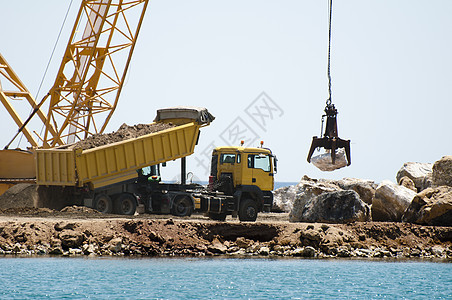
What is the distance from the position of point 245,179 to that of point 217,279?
349 inches

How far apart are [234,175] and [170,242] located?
574 cm

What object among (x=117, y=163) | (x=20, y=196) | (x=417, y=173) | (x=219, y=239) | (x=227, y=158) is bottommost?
(x=219, y=239)

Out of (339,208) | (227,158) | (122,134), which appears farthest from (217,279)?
(122,134)

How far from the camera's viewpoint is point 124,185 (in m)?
24.4

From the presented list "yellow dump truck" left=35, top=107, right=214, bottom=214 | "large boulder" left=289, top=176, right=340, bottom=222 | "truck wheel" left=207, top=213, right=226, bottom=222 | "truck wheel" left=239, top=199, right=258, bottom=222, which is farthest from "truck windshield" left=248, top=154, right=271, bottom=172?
"yellow dump truck" left=35, top=107, right=214, bottom=214

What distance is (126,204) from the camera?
80.3 ft

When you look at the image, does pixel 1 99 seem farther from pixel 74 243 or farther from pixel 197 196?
pixel 74 243

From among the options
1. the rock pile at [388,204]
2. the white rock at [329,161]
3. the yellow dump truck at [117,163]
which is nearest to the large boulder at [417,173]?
the rock pile at [388,204]

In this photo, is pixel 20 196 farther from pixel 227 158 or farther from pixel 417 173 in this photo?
pixel 417 173

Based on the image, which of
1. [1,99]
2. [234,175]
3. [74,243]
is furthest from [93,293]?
[1,99]

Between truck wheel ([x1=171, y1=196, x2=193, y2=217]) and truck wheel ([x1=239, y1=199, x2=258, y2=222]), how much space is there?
1.87 meters

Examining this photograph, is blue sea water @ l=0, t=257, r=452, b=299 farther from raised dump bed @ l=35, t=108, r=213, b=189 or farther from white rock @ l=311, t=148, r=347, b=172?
raised dump bed @ l=35, t=108, r=213, b=189

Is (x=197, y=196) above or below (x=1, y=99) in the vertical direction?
below

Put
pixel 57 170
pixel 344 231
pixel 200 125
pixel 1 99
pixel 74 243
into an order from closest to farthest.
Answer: pixel 74 243
pixel 344 231
pixel 57 170
pixel 200 125
pixel 1 99
